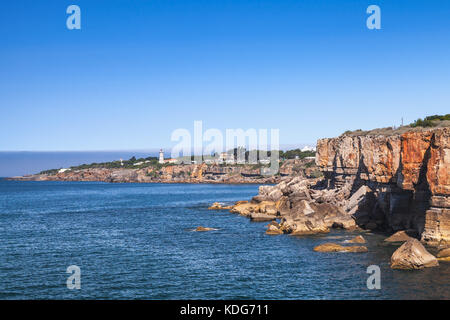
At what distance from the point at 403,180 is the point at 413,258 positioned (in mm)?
12269

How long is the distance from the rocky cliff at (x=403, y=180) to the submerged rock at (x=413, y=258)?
582cm

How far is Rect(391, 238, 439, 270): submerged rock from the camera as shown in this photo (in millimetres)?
32375

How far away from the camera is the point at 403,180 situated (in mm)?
43219

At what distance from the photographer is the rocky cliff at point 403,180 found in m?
38.1

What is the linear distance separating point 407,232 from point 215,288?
22566 millimetres

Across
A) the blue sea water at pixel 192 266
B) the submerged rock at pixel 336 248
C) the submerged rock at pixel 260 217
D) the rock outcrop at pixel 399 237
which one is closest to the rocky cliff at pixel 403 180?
the rock outcrop at pixel 399 237

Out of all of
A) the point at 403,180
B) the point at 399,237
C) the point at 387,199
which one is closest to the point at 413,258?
the point at 399,237

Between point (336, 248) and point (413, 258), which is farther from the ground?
point (413, 258)

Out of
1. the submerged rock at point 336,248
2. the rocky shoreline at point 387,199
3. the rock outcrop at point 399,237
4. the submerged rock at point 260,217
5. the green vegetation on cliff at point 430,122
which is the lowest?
the submerged rock at point 260,217

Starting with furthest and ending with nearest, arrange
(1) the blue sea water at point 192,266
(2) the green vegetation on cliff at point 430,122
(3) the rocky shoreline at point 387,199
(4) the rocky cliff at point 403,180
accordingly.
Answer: (2) the green vegetation on cliff at point 430,122 < (4) the rocky cliff at point 403,180 < (3) the rocky shoreline at point 387,199 < (1) the blue sea water at point 192,266

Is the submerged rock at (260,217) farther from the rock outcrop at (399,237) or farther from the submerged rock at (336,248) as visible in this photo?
the submerged rock at (336,248)

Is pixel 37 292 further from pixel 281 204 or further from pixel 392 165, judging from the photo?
pixel 281 204

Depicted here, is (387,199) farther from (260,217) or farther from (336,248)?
(260,217)

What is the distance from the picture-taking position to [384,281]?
98.8ft
